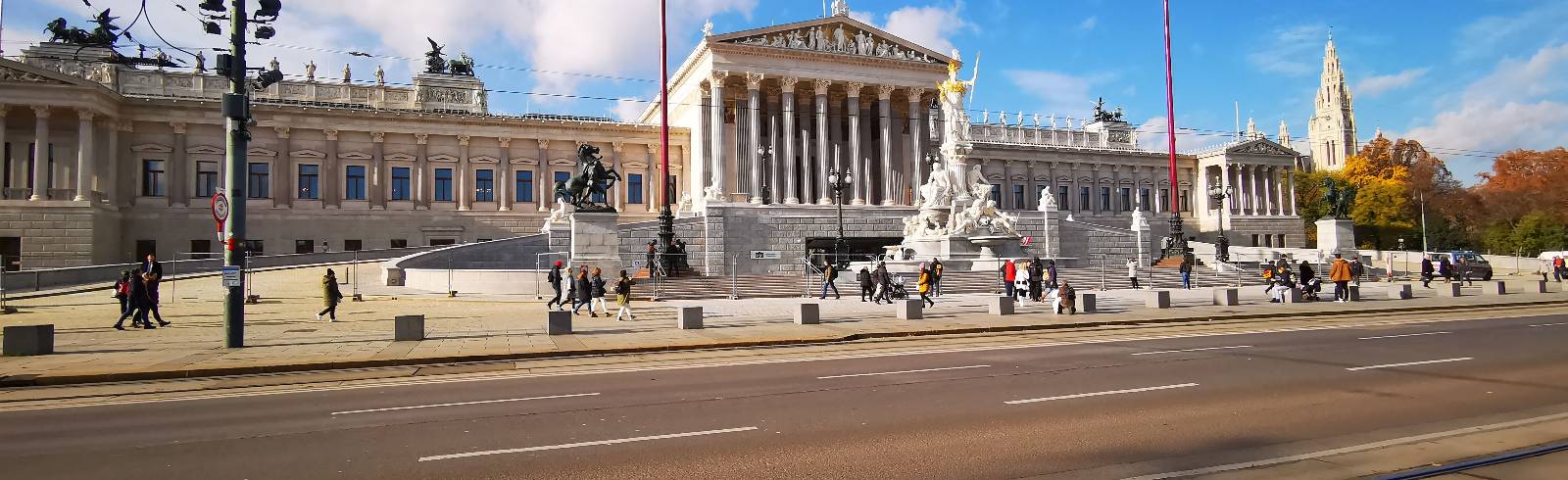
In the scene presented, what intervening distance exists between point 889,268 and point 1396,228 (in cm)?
6761

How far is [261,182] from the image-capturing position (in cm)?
6097

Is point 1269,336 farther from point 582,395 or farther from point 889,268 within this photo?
point 889,268

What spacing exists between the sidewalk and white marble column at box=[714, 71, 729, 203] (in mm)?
29615

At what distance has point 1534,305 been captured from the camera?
28.1 meters

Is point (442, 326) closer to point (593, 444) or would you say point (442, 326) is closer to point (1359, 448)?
point (593, 444)

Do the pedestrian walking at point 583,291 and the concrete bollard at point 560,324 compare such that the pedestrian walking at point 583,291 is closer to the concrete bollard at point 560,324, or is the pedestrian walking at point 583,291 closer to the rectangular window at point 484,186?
the concrete bollard at point 560,324

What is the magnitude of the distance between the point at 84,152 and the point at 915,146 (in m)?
56.5

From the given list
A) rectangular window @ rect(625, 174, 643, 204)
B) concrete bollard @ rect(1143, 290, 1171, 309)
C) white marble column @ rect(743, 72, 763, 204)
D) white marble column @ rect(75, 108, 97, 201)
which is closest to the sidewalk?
concrete bollard @ rect(1143, 290, 1171, 309)

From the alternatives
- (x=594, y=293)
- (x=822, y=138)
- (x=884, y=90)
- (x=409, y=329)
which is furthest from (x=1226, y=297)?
(x=884, y=90)

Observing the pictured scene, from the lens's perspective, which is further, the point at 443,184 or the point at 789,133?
the point at 443,184

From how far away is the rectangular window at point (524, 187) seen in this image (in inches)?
2653

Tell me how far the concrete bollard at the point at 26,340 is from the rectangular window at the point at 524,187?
51.8 m

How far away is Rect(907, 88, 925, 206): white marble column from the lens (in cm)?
6638

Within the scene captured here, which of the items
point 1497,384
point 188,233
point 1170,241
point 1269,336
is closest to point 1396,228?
point 1170,241
